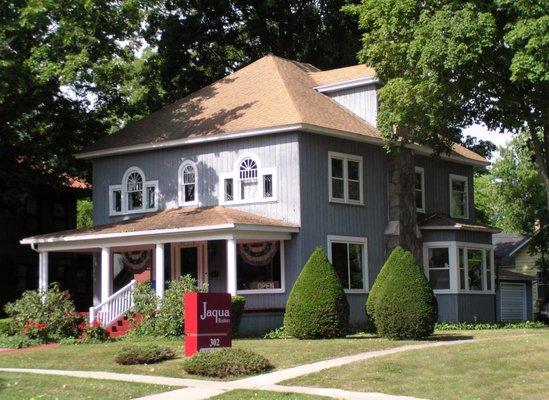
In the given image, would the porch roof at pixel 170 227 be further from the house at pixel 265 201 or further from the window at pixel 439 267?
the window at pixel 439 267

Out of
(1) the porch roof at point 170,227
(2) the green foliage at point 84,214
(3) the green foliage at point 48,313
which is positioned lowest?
(3) the green foliage at point 48,313

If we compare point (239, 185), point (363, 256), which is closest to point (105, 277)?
point (239, 185)

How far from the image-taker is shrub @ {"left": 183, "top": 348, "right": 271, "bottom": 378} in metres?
17.7

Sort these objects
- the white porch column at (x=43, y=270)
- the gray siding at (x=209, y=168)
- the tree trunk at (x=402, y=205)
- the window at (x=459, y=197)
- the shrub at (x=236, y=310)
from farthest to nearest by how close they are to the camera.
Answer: the window at (x=459, y=197), the tree trunk at (x=402, y=205), the white porch column at (x=43, y=270), the gray siding at (x=209, y=168), the shrub at (x=236, y=310)

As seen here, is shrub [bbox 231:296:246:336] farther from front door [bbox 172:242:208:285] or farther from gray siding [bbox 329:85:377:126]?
gray siding [bbox 329:85:377:126]

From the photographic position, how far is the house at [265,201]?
28.2 m

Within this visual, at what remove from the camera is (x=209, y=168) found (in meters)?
30.2

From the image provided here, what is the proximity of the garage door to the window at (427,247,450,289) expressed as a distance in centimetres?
893

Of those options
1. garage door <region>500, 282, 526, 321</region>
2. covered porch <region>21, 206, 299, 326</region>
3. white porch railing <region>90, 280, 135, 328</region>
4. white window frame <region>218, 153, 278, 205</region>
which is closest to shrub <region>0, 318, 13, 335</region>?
covered porch <region>21, 206, 299, 326</region>

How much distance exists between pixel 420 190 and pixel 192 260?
9.43 metres

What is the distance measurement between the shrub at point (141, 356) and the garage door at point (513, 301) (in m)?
24.0

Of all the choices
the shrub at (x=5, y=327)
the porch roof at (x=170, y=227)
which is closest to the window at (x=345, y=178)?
the porch roof at (x=170, y=227)

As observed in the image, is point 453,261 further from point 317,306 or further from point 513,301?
point 513,301

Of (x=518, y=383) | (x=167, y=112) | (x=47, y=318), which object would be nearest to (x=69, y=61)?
(x=167, y=112)
